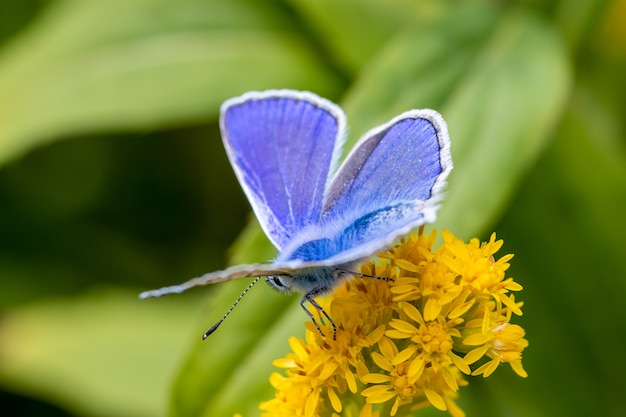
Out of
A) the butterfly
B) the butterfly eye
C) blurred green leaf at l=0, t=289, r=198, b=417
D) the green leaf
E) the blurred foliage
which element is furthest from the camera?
blurred green leaf at l=0, t=289, r=198, b=417

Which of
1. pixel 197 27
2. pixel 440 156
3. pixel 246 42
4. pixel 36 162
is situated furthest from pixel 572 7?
pixel 36 162

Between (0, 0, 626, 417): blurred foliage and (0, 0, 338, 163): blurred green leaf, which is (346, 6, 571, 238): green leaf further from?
(0, 0, 338, 163): blurred green leaf

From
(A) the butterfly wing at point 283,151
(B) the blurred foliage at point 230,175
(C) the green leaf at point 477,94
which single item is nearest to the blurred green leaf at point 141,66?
(B) the blurred foliage at point 230,175

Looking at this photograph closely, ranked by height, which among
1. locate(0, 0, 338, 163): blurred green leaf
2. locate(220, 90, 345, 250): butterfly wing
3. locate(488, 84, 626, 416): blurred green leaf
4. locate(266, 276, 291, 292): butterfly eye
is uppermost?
locate(0, 0, 338, 163): blurred green leaf

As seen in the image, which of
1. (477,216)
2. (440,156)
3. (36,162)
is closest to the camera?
(440,156)

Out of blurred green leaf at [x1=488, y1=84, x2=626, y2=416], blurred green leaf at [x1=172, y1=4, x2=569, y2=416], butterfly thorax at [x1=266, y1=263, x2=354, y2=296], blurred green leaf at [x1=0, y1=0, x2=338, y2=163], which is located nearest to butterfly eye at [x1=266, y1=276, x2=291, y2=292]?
butterfly thorax at [x1=266, y1=263, x2=354, y2=296]

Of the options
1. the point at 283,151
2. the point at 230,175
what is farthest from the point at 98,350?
the point at 283,151

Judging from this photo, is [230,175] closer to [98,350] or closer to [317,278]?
[98,350]

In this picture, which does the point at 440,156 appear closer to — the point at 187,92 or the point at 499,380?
the point at 499,380
